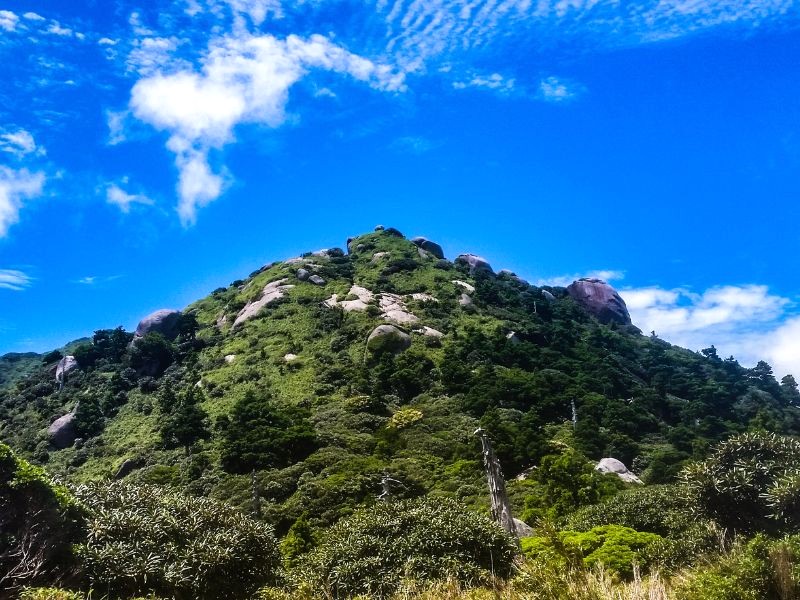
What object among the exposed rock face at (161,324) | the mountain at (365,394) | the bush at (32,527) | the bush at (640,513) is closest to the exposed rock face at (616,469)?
the mountain at (365,394)

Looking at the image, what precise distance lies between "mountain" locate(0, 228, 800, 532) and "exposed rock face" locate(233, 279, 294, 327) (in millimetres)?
390

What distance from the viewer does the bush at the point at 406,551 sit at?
17328mm

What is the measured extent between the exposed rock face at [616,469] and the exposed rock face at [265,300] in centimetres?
5828

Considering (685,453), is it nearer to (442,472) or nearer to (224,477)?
(442,472)

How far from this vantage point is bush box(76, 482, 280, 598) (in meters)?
17.1

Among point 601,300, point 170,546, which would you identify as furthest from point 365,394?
point 601,300

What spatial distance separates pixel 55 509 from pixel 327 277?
8717 centimetres

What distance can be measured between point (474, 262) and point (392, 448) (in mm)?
79483

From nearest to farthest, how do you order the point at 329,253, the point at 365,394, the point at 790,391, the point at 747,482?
the point at 747,482
the point at 365,394
the point at 790,391
the point at 329,253

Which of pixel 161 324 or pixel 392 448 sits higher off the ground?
pixel 161 324

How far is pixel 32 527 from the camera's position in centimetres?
1614

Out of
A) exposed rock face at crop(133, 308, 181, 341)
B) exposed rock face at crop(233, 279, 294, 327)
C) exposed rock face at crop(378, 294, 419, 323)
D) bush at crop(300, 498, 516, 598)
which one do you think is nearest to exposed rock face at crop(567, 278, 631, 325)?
exposed rock face at crop(378, 294, 419, 323)

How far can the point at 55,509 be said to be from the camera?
55.6ft

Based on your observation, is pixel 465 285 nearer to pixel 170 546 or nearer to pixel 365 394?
pixel 365 394
